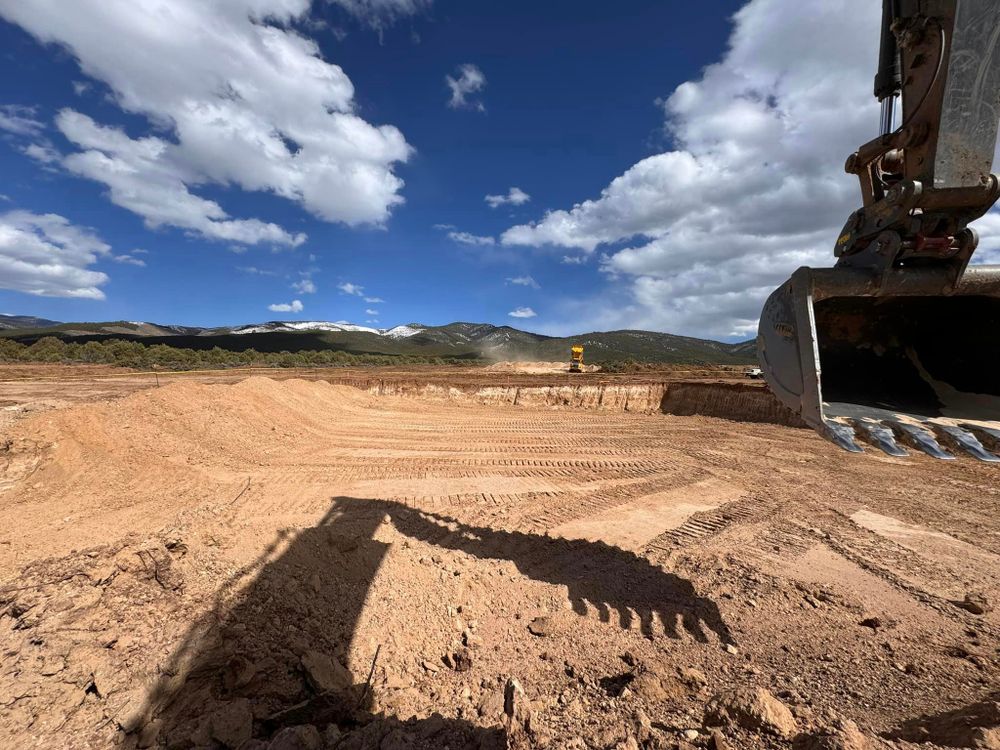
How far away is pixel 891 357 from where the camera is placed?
4.52 m

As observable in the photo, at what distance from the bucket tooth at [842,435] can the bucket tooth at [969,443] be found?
0.48m

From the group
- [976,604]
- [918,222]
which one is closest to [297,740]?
[918,222]

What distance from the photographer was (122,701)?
256 centimetres

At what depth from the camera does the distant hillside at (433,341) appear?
269 feet

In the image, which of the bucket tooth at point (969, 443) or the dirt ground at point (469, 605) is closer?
the bucket tooth at point (969, 443)

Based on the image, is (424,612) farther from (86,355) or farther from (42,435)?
(86,355)

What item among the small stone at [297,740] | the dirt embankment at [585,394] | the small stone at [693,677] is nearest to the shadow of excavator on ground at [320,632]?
the small stone at [297,740]

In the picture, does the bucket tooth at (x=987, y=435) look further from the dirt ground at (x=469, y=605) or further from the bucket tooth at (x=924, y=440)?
the dirt ground at (x=469, y=605)

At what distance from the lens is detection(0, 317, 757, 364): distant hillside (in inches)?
3226

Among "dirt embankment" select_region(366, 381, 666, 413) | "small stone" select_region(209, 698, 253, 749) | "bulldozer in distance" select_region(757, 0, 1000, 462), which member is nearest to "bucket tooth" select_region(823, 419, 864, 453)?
"bulldozer in distance" select_region(757, 0, 1000, 462)

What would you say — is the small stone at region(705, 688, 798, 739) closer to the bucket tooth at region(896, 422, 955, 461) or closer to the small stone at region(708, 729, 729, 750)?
the small stone at region(708, 729, 729, 750)

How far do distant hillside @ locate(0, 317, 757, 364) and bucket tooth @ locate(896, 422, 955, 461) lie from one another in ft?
186

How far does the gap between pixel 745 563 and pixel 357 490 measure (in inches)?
223

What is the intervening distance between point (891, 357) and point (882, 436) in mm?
2894
